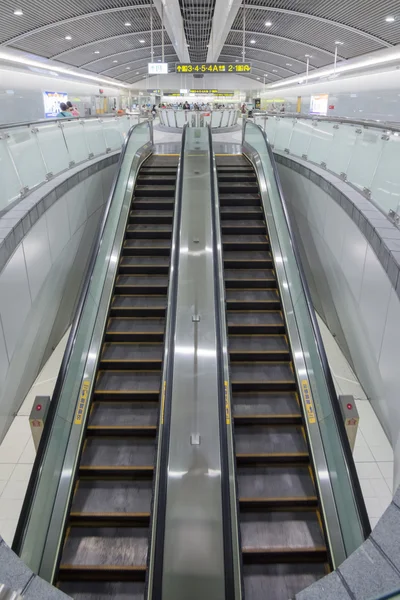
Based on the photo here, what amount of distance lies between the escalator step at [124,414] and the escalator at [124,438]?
0.01 metres

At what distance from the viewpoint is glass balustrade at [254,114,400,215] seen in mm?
5051

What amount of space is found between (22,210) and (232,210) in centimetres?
391

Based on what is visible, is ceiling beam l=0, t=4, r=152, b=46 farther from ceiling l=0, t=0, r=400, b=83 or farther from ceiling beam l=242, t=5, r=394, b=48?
ceiling beam l=242, t=5, r=394, b=48

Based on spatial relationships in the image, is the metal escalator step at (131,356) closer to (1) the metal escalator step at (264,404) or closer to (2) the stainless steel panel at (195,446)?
(2) the stainless steel panel at (195,446)

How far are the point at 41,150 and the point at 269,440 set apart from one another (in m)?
5.39

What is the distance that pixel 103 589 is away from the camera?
3672mm

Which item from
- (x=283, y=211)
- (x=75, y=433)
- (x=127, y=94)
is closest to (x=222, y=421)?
(x=75, y=433)

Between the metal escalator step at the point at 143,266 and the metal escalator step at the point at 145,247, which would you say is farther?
the metal escalator step at the point at 145,247

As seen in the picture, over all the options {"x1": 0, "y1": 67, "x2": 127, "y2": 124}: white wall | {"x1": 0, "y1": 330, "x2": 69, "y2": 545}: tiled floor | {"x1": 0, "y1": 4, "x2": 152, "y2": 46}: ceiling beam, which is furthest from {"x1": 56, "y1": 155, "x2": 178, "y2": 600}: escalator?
{"x1": 0, "y1": 4, "x2": 152, "y2": 46}: ceiling beam

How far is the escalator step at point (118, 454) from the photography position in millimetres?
4426

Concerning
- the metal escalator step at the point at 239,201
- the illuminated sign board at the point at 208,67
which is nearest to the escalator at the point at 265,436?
the metal escalator step at the point at 239,201

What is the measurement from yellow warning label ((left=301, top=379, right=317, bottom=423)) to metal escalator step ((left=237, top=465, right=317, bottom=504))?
51 cm

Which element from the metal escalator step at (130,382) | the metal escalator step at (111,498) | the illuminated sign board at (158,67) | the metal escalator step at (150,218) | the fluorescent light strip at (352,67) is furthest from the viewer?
the fluorescent light strip at (352,67)

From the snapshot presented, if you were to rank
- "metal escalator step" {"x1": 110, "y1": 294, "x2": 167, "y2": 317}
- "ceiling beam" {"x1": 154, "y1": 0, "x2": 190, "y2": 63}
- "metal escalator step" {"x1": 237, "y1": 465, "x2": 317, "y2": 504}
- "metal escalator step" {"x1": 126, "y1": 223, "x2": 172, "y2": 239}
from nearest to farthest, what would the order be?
"metal escalator step" {"x1": 237, "y1": 465, "x2": 317, "y2": 504} < "metal escalator step" {"x1": 110, "y1": 294, "x2": 167, "y2": 317} < "metal escalator step" {"x1": 126, "y1": 223, "x2": 172, "y2": 239} < "ceiling beam" {"x1": 154, "y1": 0, "x2": 190, "y2": 63}
